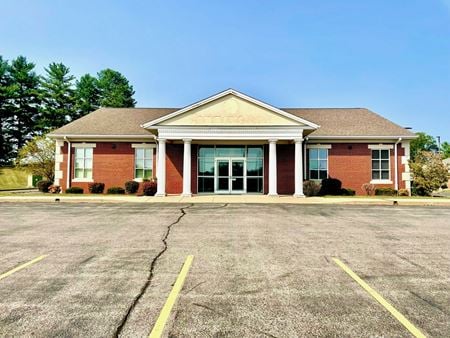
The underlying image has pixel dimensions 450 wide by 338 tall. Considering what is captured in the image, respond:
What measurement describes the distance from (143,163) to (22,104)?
4754 centimetres

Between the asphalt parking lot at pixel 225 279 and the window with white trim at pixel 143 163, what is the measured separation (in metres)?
13.3

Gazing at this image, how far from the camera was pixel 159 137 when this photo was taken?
20281 millimetres

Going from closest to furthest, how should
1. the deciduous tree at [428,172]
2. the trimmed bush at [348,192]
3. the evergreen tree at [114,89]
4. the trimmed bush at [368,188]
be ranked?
1. the deciduous tree at [428,172]
2. the trimmed bush at [348,192]
3. the trimmed bush at [368,188]
4. the evergreen tree at [114,89]

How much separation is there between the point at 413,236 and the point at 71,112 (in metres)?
62.3

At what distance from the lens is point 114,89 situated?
226ft

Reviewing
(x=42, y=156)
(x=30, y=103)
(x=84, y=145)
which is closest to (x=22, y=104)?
(x=30, y=103)

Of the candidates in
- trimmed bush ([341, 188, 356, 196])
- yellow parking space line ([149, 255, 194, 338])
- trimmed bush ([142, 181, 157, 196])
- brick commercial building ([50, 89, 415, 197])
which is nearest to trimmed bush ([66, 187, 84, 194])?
brick commercial building ([50, 89, 415, 197])

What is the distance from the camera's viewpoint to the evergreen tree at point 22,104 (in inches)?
2229

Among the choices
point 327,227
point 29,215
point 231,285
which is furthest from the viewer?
point 29,215

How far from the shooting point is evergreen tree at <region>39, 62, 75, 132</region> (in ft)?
187

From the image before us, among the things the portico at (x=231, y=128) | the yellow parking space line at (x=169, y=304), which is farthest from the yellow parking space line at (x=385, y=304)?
the portico at (x=231, y=128)

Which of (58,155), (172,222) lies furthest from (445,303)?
(58,155)

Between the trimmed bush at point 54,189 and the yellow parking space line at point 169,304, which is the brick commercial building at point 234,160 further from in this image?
the yellow parking space line at point 169,304

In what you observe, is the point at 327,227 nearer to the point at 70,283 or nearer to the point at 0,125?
the point at 70,283
